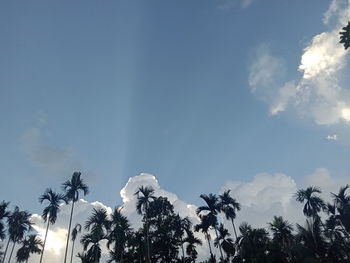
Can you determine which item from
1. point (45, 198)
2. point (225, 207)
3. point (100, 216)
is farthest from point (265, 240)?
point (45, 198)

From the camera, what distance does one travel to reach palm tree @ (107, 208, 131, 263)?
49.8m

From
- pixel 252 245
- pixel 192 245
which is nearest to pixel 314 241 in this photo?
pixel 252 245

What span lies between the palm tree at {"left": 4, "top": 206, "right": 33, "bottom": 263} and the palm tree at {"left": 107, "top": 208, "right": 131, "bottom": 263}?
58.8 ft

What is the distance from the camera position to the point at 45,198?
52.0 meters

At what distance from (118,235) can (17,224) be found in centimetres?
2085

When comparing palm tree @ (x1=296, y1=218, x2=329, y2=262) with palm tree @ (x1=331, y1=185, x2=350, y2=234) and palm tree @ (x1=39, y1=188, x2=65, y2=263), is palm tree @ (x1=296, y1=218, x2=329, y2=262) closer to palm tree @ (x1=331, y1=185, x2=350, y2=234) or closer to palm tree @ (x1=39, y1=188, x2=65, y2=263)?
palm tree @ (x1=331, y1=185, x2=350, y2=234)

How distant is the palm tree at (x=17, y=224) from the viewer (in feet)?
180

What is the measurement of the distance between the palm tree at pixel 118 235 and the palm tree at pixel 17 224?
706 inches

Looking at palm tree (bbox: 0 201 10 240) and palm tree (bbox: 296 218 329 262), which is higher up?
palm tree (bbox: 0 201 10 240)

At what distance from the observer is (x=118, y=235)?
49969mm

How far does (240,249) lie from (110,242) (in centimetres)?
2207

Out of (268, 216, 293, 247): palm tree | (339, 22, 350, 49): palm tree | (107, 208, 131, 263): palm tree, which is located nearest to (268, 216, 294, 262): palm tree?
(268, 216, 293, 247): palm tree

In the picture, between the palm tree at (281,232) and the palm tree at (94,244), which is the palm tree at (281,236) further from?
the palm tree at (94,244)

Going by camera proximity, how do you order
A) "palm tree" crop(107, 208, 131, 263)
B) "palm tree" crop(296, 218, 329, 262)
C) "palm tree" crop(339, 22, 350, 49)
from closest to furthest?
"palm tree" crop(339, 22, 350, 49)
"palm tree" crop(296, 218, 329, 262)
"palm tree" crop(107, 208, 131, 263)
